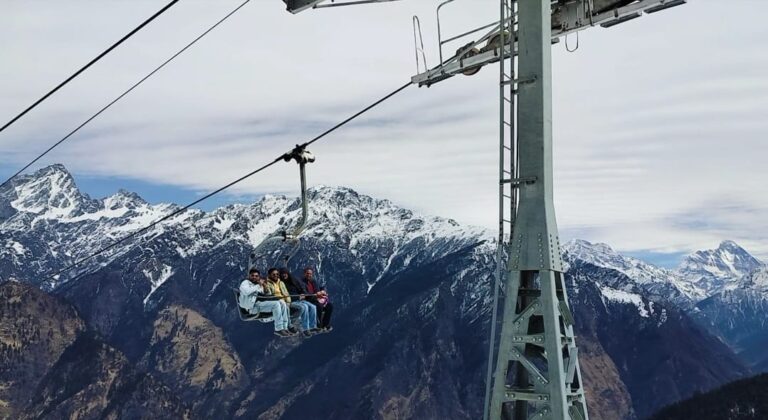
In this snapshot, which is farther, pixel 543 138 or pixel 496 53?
pixel 496 53

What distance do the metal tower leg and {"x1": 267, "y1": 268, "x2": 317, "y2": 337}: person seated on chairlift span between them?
11.0 m

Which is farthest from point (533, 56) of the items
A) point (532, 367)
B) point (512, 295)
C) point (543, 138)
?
point (532, 367)

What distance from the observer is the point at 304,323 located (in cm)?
3058

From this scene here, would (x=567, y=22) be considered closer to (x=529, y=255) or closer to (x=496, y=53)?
(x=496, y=53)

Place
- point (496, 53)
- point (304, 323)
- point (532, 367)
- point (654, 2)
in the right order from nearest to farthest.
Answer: point (532, 367) → point (654, 2) → point (496, 53) → point (304, 323)

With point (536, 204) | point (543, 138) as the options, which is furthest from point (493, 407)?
point (543, 138)

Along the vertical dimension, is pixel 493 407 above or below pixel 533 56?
below

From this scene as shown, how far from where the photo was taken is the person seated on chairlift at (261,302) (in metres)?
29.5

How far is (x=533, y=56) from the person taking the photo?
19.8 metres

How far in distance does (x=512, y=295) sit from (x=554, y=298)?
0.90 m

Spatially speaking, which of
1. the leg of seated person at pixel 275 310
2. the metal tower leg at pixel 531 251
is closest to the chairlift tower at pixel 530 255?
the metal tower leg at pixel 531 251

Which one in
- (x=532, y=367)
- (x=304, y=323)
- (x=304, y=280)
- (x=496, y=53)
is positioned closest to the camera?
(x=532, y=367)

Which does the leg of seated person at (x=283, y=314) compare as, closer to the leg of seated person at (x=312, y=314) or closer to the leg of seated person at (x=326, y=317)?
the leg of seated person at (x=312, y=314)

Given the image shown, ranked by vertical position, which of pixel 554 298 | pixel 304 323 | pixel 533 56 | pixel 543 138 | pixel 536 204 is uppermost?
pixel 533 56
